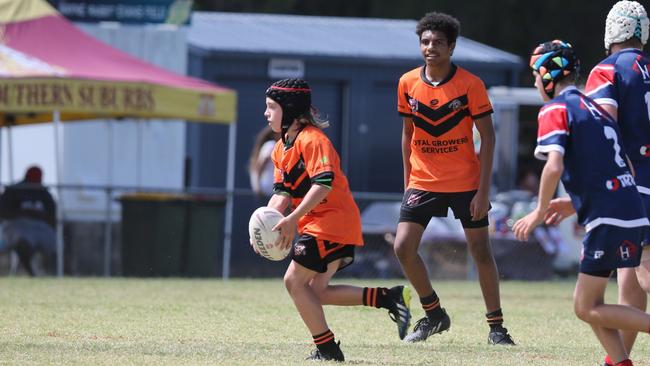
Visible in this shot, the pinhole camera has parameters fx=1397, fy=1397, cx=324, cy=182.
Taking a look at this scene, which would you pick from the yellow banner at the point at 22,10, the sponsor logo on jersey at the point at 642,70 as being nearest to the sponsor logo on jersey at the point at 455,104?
the sponsor logo on jersey at the point at 642,70

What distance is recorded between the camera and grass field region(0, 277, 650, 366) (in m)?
8.01

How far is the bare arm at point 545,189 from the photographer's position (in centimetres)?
664

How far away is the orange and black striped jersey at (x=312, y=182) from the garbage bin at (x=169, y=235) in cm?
964

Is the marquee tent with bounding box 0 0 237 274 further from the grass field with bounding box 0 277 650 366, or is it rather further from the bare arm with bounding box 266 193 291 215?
the bare arm with bounding box 266 193 291 215

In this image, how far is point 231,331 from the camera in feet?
31.7

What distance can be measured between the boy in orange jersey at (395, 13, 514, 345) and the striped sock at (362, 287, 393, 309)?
0.86 metres

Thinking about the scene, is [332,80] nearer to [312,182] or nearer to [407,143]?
[407,143]

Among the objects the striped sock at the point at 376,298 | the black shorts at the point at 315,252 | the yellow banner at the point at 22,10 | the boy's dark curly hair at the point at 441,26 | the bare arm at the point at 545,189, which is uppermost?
the yellow banner at the point at 22,10

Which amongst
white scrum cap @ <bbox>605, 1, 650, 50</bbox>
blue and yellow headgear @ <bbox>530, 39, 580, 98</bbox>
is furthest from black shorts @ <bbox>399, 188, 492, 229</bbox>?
blue and yellow headgear @ <bbox>530, 39, 580, 98</bbox>

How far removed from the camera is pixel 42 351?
8.05 m

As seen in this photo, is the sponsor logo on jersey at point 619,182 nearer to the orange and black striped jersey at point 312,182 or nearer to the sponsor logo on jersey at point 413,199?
the orange and black striped jersey at point 312,182

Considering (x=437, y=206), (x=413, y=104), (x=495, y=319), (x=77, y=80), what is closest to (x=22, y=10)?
(x=77, y=80)

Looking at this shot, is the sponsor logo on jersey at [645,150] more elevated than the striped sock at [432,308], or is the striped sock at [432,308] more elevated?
the sponsor logo on jersey at [645,150]

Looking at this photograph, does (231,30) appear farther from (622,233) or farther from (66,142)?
(622,233)
